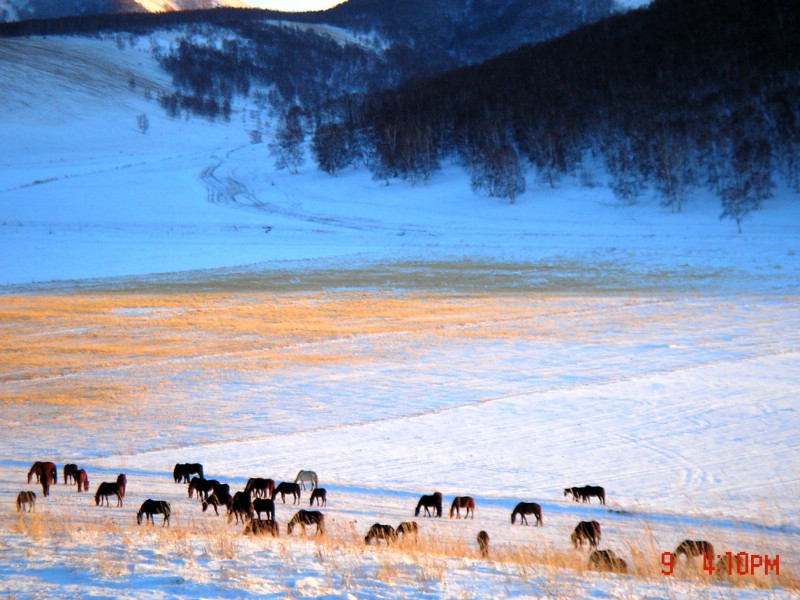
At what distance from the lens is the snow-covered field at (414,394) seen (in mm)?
7891

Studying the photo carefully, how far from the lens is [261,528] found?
31.5 feet

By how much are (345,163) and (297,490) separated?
8229cm

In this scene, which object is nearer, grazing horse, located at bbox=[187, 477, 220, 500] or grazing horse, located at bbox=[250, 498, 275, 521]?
grazing horse, located at bbox=[250, 498, 275, 521]

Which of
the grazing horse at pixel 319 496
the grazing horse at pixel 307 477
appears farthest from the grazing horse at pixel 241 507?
the grazing horse at pixel 307 477

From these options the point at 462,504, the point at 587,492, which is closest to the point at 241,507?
the point at 462,504

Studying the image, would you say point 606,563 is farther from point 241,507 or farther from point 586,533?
point 241,507

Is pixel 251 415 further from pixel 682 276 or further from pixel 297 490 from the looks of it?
pixel 682 276

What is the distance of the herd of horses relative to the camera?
917cm

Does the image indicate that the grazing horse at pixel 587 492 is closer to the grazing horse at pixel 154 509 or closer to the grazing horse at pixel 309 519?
the grazing horse at pixel 309 519

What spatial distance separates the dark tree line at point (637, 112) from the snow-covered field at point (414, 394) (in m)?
5.02

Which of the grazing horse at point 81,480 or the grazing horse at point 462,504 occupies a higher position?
the grazing horse at point 81,480

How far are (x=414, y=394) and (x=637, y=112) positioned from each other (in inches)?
2567
